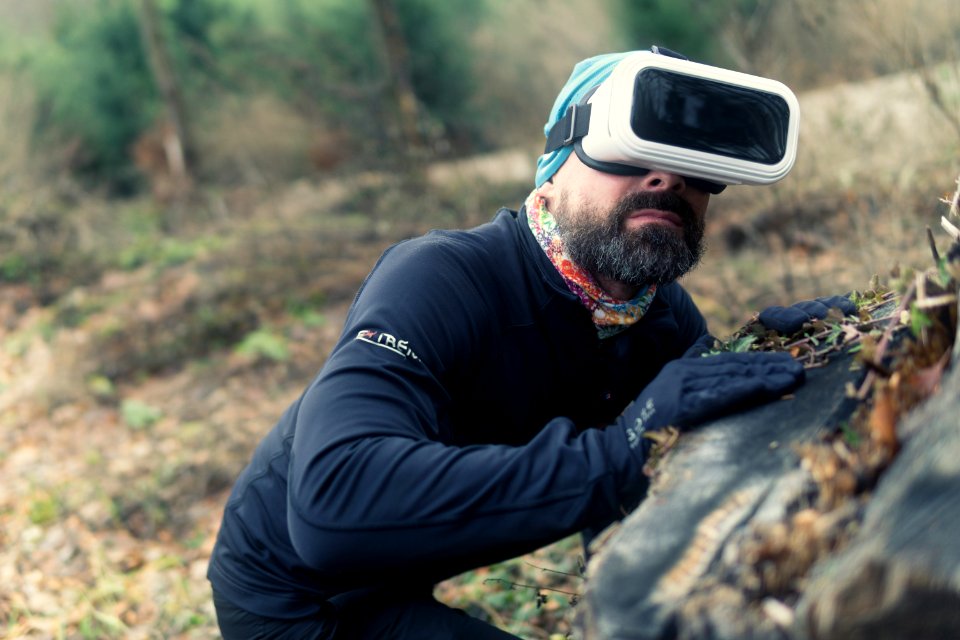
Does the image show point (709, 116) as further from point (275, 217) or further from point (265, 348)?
point (275, 217)

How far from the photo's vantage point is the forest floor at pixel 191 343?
14.5 ft

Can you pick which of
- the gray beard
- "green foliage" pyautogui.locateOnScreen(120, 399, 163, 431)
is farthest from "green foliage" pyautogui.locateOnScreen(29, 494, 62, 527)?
the gray beard

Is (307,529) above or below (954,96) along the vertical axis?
below

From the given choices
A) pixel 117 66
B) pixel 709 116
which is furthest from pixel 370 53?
pixel 709 116

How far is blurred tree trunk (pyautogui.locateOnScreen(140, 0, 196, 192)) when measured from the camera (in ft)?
51.0

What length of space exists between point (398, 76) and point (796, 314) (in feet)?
37.9

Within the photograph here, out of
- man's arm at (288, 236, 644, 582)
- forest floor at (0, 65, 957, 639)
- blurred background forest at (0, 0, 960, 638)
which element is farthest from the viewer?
blurred background forest at (0, 0, 960, 638)

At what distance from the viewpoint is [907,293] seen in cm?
175

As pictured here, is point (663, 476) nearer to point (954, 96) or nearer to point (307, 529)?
point (307, 529)

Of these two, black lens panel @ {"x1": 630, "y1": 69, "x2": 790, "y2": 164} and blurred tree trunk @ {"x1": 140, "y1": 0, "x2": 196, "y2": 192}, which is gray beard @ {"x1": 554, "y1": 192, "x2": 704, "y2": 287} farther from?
blurred tree trunk @ {"x1": 140, "y1": 0, "x2": 196, "y2": 192}

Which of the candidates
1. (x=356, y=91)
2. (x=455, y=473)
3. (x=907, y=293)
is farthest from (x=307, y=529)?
(x=356, y=91)

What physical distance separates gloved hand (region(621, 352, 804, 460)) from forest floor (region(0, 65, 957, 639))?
73 centimetres

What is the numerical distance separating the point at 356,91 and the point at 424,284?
440 inches

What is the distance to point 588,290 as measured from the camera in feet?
8.36
